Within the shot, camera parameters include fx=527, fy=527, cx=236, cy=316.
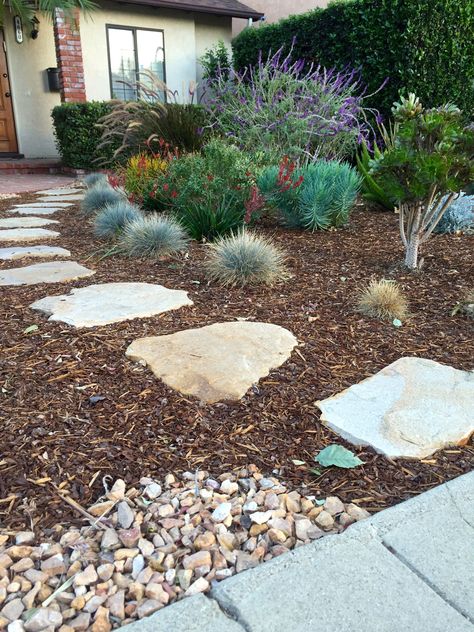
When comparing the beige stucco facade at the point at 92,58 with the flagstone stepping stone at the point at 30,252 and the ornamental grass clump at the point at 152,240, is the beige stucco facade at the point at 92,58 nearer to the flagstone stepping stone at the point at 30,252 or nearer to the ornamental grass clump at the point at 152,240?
the flagstone stepping stone at the point at 30,252

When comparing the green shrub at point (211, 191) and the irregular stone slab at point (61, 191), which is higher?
the green shrub at point (211, 191)

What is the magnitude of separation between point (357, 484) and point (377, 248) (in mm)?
2770

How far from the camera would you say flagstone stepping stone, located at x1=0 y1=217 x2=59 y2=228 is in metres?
5.15

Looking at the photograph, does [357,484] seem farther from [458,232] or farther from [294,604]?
[458,232]

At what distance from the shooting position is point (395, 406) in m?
1.90

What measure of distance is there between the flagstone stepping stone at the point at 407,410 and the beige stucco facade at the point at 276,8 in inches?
499

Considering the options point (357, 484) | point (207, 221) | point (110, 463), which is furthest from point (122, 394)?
point (207, 221)

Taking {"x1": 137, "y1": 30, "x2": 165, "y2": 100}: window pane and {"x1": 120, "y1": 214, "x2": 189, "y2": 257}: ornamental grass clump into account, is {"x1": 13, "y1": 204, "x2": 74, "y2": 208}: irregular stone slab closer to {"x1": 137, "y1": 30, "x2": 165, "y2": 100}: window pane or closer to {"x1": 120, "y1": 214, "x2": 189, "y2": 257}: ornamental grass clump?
{"x1": 120, "y1": 214, "x2": 189, "y2": 257}: ornamental grass clump

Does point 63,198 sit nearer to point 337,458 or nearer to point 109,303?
point 109,303

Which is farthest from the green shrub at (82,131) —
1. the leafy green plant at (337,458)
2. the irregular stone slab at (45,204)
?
the leafy green plant at (337,458)

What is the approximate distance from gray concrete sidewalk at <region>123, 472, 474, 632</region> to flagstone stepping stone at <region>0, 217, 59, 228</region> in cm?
467

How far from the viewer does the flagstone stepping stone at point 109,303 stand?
103 inches

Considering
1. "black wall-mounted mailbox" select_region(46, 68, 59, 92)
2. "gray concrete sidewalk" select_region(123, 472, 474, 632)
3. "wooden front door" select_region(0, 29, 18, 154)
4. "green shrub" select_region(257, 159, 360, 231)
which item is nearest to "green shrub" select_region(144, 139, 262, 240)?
"green shrub" select_region(257, 159, 360, 231)

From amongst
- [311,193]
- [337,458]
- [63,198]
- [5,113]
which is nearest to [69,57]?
[5,113]
